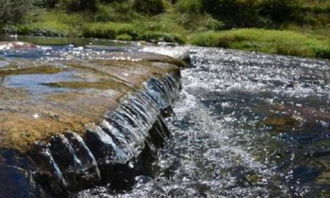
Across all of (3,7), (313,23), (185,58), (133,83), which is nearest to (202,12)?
(313,23)

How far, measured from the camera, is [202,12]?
60.2 metres

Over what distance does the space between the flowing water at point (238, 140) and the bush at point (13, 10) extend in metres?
20.2

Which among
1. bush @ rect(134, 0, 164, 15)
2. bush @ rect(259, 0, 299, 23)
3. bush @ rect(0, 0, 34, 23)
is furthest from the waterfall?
bush @ rect(259, 0, 299, 23)

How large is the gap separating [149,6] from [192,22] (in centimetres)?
771

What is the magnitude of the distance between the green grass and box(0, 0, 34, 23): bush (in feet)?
46.0

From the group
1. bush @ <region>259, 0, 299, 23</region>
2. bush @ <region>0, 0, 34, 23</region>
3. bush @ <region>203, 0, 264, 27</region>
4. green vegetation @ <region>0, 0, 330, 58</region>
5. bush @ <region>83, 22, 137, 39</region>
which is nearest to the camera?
bush @ <region>0, 0, 34, 23</region>

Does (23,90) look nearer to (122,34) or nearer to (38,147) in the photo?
(38,147)

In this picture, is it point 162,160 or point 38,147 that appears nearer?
point 38,147

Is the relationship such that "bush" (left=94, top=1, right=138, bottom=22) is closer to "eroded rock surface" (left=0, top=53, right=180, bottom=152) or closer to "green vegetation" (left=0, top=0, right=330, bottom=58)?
"green vegetation" (left=0, top=0, right=330, bottom=58)

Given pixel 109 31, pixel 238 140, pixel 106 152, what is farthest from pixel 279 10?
pixel 106 152

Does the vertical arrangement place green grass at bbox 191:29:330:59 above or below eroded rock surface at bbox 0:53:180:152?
below

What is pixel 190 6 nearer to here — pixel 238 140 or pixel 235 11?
pixel 235 11

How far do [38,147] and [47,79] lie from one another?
5.20 m

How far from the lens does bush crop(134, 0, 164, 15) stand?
201 feet
